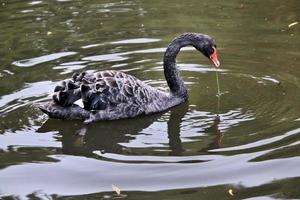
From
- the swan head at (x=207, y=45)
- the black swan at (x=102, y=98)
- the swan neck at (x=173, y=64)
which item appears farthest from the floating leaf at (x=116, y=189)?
the swan head at (x=207, y=45)

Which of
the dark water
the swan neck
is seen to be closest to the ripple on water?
the dark water

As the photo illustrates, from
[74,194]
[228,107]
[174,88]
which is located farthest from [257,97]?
[74,194]

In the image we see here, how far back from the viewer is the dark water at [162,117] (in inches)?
190

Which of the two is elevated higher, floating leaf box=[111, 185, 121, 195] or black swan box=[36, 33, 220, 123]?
black swan box=[36, 33, 220, 123]

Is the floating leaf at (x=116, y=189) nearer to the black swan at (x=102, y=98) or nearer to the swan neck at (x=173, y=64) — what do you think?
the black swan at (x=102, y=98)

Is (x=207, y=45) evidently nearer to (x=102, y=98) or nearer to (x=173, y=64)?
(x=173, y=64)

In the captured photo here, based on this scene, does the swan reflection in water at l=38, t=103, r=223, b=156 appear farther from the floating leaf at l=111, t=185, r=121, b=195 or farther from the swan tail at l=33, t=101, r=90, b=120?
the floating leaf at l=111, t=185, r=121, b=195

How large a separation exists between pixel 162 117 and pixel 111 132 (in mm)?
627

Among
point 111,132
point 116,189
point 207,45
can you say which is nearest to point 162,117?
point 111,132

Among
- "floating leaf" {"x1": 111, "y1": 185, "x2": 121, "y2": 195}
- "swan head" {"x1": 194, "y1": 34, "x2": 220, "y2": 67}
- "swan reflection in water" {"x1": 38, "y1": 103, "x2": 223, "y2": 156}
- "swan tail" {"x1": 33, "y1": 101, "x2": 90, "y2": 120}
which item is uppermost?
"swan head" {"x1": 194, "y1": 34, "x2": 220, "y2": 67}

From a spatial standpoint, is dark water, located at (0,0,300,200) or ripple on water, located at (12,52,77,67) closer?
dark water, located at (0,0,300,200)

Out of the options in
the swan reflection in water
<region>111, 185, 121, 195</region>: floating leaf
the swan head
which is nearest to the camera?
<region>111, 185, 121, 195</region>: floating leaf

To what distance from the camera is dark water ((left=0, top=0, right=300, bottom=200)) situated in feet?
15.9

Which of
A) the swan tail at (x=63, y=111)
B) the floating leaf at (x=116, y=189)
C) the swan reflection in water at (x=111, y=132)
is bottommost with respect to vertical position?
the swan reflection in water at (x=111, y=132)
